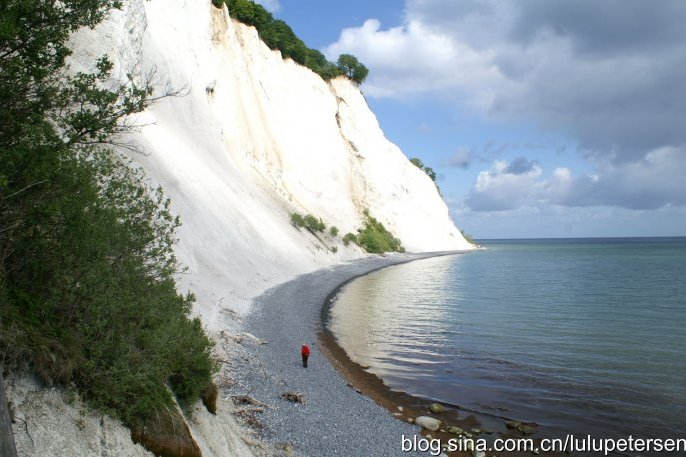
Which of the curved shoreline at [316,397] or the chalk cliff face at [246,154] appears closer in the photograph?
the curved shoreline at [316,397]

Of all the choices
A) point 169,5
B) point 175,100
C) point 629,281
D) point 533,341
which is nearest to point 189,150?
Result: point 175,100

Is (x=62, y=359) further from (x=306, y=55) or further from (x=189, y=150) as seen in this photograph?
(x=306, y=55)

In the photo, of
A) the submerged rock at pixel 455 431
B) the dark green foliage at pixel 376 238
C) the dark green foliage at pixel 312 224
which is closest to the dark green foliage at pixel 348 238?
the dark green foliage at pixel 376 238

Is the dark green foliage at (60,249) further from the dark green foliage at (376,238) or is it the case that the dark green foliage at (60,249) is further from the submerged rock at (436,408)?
the dark green foliage at (376,238)

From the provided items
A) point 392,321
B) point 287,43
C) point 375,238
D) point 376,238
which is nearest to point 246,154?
point 375,238

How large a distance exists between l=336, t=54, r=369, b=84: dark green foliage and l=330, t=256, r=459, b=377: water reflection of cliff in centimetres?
3873

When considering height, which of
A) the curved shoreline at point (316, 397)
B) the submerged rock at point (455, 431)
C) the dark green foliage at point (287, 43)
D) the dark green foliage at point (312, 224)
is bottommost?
the submerged rock at point (455, 431)

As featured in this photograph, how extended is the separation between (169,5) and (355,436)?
3583 cm

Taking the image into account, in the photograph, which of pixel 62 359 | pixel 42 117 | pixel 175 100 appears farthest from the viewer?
Result: pixel 175 100

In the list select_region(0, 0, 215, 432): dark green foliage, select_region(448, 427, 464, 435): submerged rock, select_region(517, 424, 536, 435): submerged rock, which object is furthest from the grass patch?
select_region(0, 0, 215, 432): dark green foliage

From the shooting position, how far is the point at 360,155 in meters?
62.8

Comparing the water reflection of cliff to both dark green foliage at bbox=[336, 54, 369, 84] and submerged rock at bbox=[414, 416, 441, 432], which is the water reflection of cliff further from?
dark green foliage at bbox=[336, 54, 369, 84]

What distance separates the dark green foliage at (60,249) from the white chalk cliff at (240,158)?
500 mm

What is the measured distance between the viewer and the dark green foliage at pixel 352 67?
6650 cm
